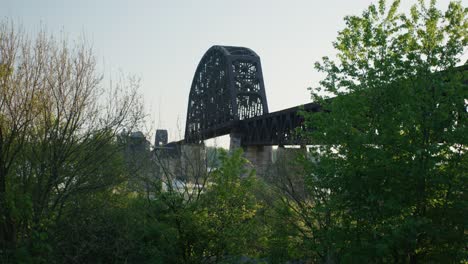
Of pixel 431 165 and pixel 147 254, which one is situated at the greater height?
pixel 431 165

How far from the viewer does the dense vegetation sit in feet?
45.2

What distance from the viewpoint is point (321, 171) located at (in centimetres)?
1569

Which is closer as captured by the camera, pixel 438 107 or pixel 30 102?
pixel 438 107

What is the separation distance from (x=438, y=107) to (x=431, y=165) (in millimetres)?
1617

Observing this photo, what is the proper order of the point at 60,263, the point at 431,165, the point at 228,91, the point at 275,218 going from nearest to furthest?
the point at 431,165 < the point at 60,263 < the point at 275,218 < the point at 228,91

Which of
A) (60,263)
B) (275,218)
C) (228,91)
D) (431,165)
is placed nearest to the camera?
(431,165)

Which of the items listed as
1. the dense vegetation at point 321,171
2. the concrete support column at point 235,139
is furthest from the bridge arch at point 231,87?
the dense vegetation at point 321,171

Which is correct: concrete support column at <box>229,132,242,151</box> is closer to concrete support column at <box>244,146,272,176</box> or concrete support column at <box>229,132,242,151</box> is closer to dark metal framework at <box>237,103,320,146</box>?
dark metal framework at <box>237,103,320,146</box>

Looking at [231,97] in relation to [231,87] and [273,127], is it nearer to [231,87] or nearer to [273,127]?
[231,87]

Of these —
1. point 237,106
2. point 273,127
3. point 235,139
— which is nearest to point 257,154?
point 235,139

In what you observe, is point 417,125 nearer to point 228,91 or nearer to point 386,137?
point 386,137

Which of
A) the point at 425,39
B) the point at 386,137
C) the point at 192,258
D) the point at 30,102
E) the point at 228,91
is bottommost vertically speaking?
the point at 192,258

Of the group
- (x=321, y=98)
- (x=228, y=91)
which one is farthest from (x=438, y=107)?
(x=228, y=91)

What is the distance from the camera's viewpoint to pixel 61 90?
626 inches
